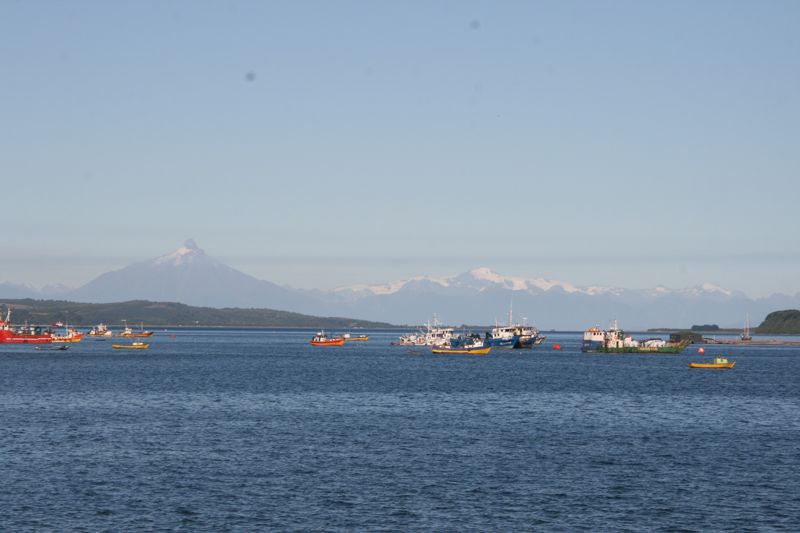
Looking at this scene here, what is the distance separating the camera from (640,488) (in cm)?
5419

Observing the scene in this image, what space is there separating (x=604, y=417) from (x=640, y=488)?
113 ft

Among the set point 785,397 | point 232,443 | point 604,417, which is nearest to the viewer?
point 232,443

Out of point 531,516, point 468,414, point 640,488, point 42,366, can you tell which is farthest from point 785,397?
point 42,366

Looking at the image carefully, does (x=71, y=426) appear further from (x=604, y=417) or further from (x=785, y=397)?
(x=785, y=397)

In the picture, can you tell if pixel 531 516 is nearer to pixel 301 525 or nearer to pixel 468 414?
pixel 301 525

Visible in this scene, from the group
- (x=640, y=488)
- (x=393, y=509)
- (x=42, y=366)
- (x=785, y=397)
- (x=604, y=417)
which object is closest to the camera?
(x=393, y=509)

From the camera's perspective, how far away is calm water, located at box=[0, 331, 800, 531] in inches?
1854

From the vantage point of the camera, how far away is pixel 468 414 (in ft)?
292

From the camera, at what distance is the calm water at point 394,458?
155 feet

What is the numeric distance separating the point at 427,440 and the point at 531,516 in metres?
24.3

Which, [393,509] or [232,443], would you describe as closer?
[393,509]

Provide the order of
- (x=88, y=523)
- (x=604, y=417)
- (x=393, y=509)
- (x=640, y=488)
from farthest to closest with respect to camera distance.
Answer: (x=604, y=417), (x=640, y=488), (x=393, y=509), (x=88, y=523)

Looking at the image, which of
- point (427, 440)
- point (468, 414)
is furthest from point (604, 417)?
point (427, 440)

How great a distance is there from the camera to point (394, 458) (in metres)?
62.9
